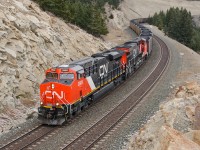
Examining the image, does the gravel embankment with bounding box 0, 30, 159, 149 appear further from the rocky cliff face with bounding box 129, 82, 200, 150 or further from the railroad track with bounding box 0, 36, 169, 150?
the rocky cliff face with bounding box 129, 82, 200, 150

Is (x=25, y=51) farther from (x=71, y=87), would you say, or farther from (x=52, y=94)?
(x=71, y=87)

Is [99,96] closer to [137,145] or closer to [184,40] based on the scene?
[137,145]

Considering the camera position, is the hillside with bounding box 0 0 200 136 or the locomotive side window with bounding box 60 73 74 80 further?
the hillside with bounding box 0 0 200 136

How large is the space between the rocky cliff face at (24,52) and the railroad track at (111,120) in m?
5.51

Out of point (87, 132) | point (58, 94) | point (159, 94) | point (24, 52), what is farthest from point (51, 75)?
point (159, 94)

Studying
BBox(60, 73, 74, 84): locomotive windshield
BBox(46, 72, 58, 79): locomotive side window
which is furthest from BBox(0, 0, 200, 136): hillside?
BBox(60, 73, 74, 84): locomotive windshield

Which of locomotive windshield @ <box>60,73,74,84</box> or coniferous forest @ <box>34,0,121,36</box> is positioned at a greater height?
coniferous forest @ <box>34,0,121,36</box>

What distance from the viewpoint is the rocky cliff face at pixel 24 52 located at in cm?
2370

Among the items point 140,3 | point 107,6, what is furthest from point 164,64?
point 140,3

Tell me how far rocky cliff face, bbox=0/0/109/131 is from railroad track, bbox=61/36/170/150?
5514mm

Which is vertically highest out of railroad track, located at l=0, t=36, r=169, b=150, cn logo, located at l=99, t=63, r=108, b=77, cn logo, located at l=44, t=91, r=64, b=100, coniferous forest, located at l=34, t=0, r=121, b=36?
coniferous forest, located at l=34, t=0, r=121, b=36

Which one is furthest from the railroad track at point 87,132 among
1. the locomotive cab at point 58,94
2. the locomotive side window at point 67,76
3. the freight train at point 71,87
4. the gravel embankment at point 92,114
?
the locomotive side window at point 67,76

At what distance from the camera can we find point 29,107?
24.7 meters

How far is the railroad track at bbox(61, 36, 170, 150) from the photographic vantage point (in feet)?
59.3
